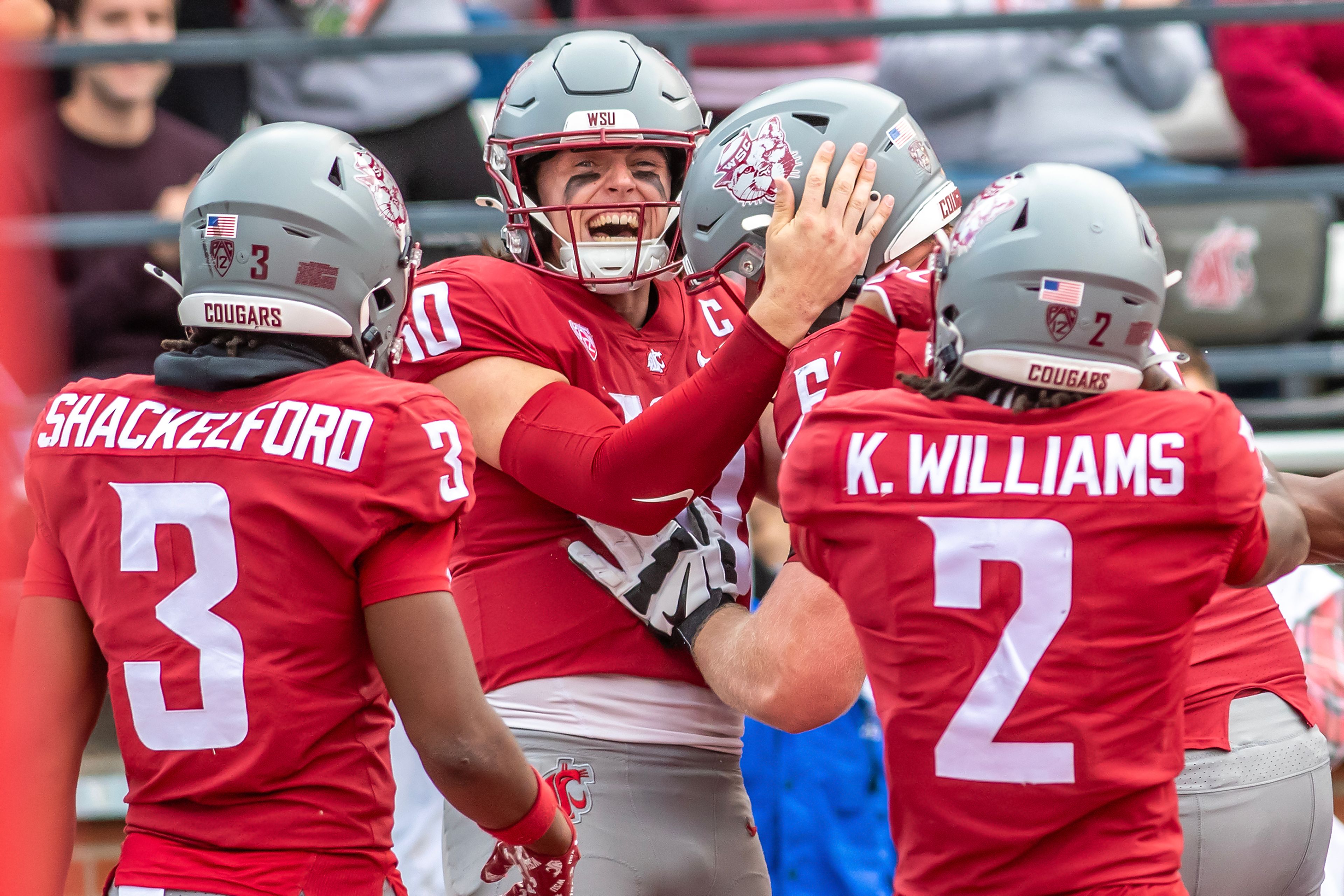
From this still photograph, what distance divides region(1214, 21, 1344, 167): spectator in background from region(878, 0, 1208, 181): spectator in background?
18cm

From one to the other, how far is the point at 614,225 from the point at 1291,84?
12.0ft

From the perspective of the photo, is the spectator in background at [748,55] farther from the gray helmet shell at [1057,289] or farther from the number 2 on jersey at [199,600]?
the number 2 on jersey at [199,600]

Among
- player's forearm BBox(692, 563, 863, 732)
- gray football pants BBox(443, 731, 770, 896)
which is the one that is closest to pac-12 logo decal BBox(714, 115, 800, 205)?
player's forearm BBox(692, 563, 863, 732)

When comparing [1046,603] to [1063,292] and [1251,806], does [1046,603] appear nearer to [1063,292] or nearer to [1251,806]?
[1063,292]

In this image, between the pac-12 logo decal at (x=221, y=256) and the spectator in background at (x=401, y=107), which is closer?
the pac-12 logo decal at (x=221, y=256)

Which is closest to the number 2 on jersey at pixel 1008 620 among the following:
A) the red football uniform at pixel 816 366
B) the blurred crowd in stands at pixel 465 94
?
the red football uniform at pixel 816 366

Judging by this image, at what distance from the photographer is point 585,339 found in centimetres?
282

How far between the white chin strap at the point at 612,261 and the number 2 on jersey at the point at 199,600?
3.07 feet

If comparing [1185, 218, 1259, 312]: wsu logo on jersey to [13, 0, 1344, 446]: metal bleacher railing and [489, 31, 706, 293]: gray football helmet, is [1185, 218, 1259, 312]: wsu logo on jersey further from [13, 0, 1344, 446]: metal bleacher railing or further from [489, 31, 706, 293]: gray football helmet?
[489, 31, 706, 293]: gray football helmet

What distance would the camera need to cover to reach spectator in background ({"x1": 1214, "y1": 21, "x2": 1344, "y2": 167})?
18.4 feet

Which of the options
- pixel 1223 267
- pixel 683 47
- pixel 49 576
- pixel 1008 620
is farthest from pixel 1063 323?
pixel 1223 267

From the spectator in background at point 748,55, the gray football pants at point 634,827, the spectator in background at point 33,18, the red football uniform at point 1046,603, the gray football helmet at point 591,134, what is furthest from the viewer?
the spectator in background at point 748,55

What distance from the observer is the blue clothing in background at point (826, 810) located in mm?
4055

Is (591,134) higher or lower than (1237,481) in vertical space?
higher
